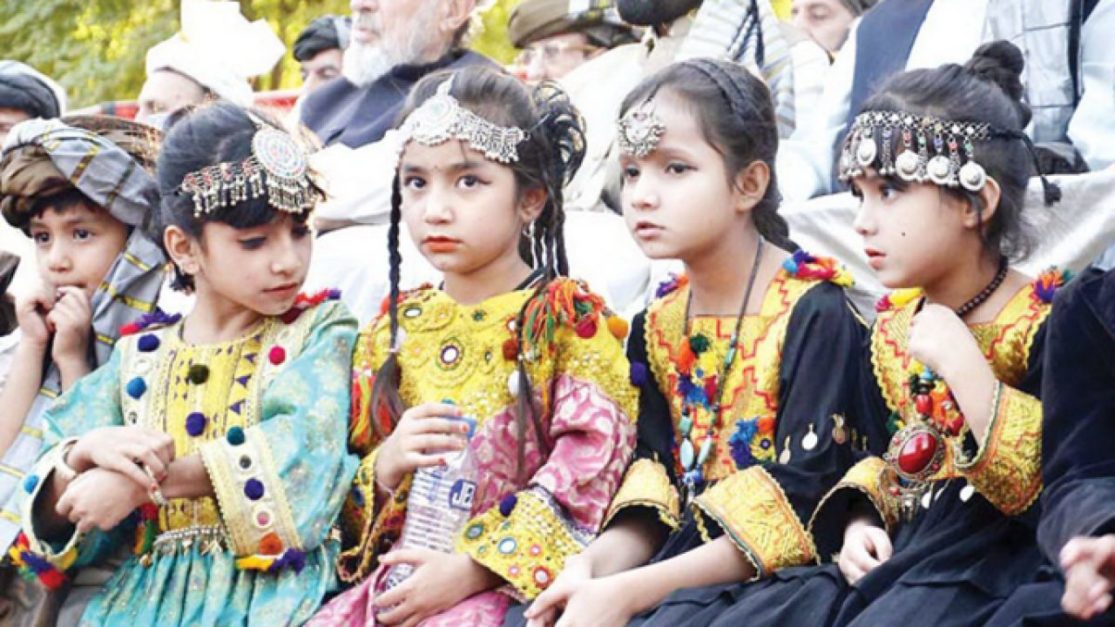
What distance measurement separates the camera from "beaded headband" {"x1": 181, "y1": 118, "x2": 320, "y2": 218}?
4.67 m

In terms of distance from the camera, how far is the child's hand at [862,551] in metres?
3.85

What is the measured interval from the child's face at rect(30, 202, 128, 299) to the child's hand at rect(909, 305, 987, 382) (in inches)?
93.6

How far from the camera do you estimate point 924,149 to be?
395cm

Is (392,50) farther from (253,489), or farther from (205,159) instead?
(253,489)

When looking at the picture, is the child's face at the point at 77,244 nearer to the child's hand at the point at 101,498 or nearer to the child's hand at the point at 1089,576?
the child's hand at the point at 101,498

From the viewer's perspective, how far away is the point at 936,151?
3.95 metres

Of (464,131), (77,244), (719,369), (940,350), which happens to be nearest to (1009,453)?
(940,350)

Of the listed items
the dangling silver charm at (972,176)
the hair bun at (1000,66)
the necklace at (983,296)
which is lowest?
the necklace at (983,296)

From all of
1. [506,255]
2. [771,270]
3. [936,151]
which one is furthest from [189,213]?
[936,151]

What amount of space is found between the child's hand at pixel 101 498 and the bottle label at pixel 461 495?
686 mm

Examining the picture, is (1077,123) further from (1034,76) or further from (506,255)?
(506,255)

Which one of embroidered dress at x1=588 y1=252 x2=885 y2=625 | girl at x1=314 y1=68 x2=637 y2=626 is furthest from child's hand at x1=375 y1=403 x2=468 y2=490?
embroidered dress at x1=588 y1=252 x2=885 y2=625

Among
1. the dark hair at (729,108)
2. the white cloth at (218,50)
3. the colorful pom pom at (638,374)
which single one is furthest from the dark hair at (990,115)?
the white cloth at (218,50)

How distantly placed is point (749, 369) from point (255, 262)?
1209 mm
